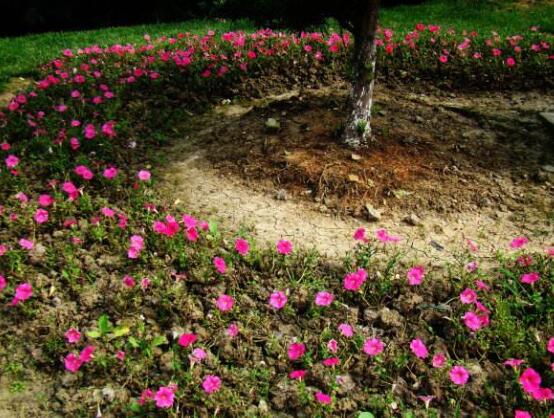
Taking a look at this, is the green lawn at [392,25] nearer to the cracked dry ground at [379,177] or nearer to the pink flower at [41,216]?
the cracked dry ground at [379,177]

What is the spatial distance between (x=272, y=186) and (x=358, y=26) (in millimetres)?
1521

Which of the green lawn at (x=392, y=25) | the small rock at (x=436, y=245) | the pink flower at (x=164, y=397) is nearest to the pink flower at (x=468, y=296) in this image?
the small rock at (x=436, y=245)

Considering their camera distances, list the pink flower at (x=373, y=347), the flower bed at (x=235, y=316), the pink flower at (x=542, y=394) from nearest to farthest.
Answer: the pink flower at (x=542, y=394)
the flower bed at (x=235, y=316)
the pink flower at (x=373, y=347)

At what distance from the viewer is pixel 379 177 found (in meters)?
3.95

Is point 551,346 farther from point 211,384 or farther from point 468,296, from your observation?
point 211,384

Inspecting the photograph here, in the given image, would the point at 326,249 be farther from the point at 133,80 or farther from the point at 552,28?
the point at 552,28

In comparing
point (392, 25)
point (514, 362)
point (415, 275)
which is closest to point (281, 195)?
point (415, 275)

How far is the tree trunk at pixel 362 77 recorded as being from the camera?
12.8 feet

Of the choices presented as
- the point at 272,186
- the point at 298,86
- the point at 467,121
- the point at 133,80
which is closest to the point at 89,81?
the point at 133,80

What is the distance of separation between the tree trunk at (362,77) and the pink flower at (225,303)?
203 cm

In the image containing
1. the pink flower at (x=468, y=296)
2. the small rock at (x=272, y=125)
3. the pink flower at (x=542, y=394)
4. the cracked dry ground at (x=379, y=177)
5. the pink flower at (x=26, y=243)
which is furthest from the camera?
the small rock at (x=272, y=125)

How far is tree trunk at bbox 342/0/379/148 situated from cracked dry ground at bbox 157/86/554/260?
168mm

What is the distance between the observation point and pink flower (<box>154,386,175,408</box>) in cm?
226

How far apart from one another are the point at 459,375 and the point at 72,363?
1999 mm
